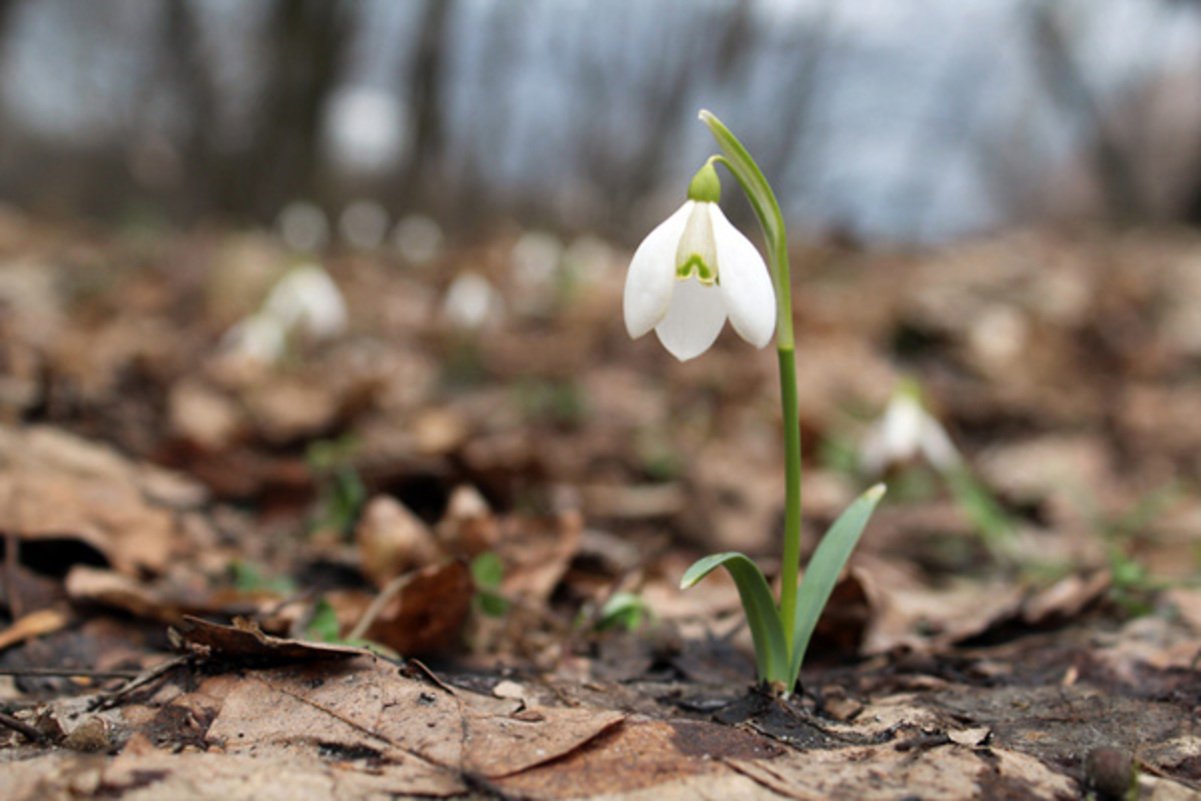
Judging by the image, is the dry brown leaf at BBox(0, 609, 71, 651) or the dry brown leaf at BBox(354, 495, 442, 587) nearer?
the dry brown leaf at BBox(0, 609, 71, 651)

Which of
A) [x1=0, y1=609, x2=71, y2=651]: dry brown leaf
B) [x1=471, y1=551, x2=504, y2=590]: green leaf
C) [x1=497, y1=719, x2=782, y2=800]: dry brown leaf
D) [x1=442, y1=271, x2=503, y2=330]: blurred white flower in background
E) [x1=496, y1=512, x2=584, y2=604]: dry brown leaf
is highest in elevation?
[x1=442, y1=271, x2=503, y2=330]: blurred white flower in background

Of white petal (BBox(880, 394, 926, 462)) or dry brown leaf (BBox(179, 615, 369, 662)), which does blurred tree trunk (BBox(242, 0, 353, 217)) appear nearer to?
white petal (BBox(880, 394, 926, 462))

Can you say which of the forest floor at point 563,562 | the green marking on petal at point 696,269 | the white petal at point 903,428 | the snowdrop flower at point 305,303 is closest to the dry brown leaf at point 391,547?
the forest floor at point 563,562

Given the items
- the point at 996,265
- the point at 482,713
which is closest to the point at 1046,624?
the point at 482,713

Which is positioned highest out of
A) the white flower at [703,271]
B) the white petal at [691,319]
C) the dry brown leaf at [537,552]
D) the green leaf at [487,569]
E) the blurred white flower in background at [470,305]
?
the white flower at [703,271]

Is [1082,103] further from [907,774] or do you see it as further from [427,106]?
[907,774]

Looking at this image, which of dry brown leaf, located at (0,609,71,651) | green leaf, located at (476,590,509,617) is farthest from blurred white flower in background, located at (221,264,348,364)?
green leaf, located at (476,590,509,617)

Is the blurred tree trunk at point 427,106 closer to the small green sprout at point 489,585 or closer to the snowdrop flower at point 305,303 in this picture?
the snowdrop flower at point 305,303

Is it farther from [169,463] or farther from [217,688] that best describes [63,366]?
[217,688]
